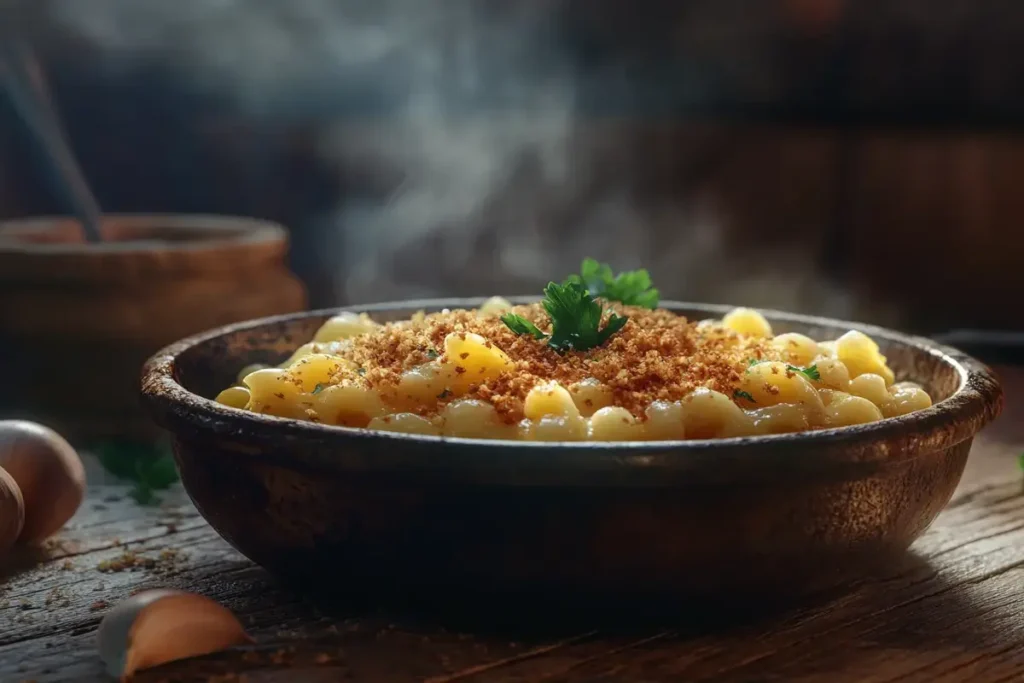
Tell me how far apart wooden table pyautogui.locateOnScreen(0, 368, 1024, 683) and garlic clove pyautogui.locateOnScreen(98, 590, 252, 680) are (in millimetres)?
21

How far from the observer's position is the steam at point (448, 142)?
3643mm

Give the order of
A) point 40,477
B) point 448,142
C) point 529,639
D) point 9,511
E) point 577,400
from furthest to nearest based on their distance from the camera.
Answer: point 448,142 → point 40,477 → point 9,511 → point 577,400 → point 529,639

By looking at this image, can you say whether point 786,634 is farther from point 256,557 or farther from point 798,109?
point 798,109

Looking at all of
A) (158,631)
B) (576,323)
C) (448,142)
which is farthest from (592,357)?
(448,142)

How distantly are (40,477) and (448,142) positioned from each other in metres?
2.36

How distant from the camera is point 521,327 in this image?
1.61 meters

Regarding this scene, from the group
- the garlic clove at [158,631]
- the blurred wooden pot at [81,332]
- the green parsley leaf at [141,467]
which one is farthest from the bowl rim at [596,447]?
the blurred wooden pot at [81,332]

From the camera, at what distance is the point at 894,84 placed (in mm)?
3699

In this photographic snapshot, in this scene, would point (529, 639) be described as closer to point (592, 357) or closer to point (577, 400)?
point (577, 400)

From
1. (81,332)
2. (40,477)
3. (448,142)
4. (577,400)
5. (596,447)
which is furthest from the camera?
(448,142)

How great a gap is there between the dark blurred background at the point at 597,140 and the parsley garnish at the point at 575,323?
89.2 inches

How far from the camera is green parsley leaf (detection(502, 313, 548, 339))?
1.61m

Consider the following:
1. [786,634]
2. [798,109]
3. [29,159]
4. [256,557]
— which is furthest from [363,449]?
[798,109]

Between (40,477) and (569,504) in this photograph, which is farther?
(40,477)
